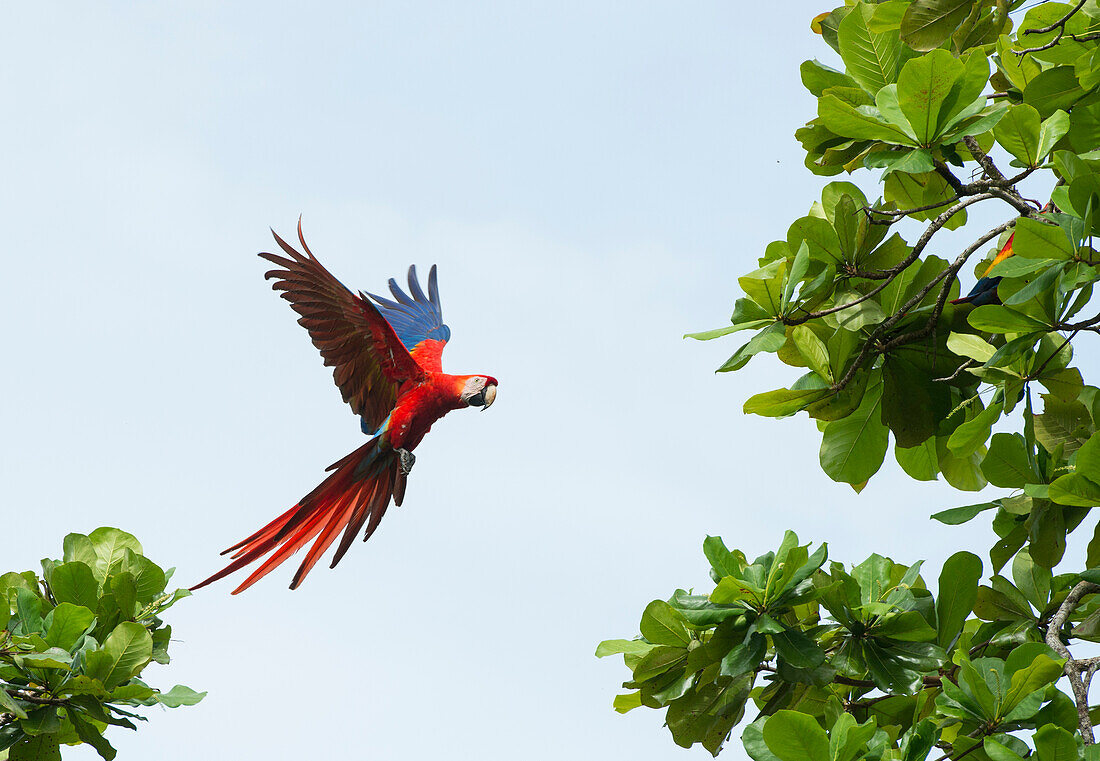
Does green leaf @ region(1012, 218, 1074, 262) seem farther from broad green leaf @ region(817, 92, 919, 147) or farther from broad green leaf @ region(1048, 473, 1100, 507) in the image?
broad green leaf @ region(1048, 473, 1100, 507)

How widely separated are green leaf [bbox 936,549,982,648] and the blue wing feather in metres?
2.67

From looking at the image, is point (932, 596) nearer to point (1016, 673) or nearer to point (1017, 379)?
point (1016, 673)

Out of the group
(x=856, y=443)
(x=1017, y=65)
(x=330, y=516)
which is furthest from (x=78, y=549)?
(x=1017, y=65)

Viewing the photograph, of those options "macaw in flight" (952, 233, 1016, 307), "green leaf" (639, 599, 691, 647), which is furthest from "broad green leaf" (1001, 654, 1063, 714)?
"macaw in flight" (952, 233, 1016, 307)

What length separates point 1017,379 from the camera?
2.24 metres

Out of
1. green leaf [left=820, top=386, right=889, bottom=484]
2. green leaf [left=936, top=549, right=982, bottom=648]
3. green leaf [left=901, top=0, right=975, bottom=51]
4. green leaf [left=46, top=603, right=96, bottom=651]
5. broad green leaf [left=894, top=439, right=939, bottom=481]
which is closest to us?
green leaf [left=936, top=549, right=982, bottom=648]

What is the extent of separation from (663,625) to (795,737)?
1.67ft

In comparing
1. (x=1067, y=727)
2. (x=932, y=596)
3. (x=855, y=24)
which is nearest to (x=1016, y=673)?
(x=1067, y=727)

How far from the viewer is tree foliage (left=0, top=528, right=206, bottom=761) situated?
227 cm

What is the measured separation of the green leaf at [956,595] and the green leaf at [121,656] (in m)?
1.89

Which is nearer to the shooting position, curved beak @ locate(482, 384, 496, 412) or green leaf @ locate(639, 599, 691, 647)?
green leaf @ locate(639, 599, 691, 647)

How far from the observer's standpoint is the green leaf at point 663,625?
86.7 inches

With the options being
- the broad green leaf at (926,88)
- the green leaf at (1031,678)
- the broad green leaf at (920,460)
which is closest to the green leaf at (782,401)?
the broad green leaf at (920,460)

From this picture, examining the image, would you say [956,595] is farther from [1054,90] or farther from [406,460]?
[406,460]
